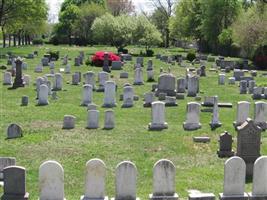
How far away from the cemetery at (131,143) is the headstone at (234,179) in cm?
2

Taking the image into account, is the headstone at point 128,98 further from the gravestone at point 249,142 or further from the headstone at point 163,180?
the headstone at point 163,180

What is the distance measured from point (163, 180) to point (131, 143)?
236 inches

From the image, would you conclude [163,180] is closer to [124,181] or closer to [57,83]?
[124,181]

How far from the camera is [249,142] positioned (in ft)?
42.2

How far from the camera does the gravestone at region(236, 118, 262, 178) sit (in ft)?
41.9

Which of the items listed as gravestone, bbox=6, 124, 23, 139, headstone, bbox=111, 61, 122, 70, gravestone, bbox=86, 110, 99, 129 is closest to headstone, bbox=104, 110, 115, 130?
gravestone, bbox=86, 110, 99, 129

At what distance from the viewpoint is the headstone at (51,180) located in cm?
959

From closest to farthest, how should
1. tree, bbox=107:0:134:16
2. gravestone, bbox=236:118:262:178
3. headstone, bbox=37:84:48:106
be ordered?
gravestone, bbox=236:118:262:178 → headstone, bbox=37:84:48:106 → tree, bbox=107:0:134:16

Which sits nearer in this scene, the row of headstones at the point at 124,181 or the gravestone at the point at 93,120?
the row of headstones at the point at 124,181

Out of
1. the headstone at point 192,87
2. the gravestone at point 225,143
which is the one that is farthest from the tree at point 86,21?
the gravestone at point 225,143

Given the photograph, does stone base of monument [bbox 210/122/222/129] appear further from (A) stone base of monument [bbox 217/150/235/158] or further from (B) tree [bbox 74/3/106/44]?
(B) tree [bbox 74/3/106/44]

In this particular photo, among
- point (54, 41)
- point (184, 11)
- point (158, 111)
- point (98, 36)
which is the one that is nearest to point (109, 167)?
point (158, 111)

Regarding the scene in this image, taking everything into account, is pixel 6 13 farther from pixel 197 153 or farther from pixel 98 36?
pixel 197 153

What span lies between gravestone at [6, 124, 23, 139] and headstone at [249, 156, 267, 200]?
8.53 m
